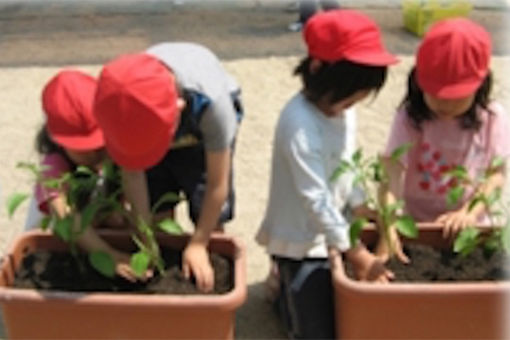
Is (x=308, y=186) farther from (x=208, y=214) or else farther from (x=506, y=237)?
(x=506, y=237)

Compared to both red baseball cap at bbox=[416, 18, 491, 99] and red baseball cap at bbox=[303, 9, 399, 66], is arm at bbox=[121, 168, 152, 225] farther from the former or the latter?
red baseball cap at bbox=[416, 18, 491, 99]

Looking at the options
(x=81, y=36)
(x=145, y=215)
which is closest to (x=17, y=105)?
(x=81, y=36)

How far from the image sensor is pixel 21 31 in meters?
5.70

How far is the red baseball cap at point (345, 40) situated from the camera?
1.90 metres

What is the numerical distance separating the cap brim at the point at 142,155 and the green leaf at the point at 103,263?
0.76ft

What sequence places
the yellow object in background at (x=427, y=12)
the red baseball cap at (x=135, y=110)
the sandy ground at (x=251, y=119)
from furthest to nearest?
the yellow object in background at (x=427, y=12) → the sandy ground at (x=251, y=119) → the red baseball cap at (x=135, y=110)

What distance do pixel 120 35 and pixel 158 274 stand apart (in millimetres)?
3846

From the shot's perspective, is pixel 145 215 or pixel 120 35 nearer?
pixel 145 215

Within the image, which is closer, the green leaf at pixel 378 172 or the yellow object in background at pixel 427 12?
the green leaf at pixel 378 172

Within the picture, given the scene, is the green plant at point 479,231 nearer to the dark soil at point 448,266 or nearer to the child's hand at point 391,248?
the dark soil at point 448,266

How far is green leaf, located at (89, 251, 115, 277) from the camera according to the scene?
1.80 m

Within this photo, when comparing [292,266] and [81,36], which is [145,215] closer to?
[292,266]

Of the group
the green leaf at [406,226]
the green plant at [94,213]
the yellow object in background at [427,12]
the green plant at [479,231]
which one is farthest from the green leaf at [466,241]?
the yellow object in background at [427,12]

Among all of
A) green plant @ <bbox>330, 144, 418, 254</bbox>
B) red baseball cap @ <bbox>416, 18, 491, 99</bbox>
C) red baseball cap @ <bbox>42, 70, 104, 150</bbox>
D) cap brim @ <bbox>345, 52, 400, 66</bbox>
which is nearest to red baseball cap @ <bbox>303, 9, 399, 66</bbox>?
cap brim @ <bbox>345, 52, 400, 66</bbox>
